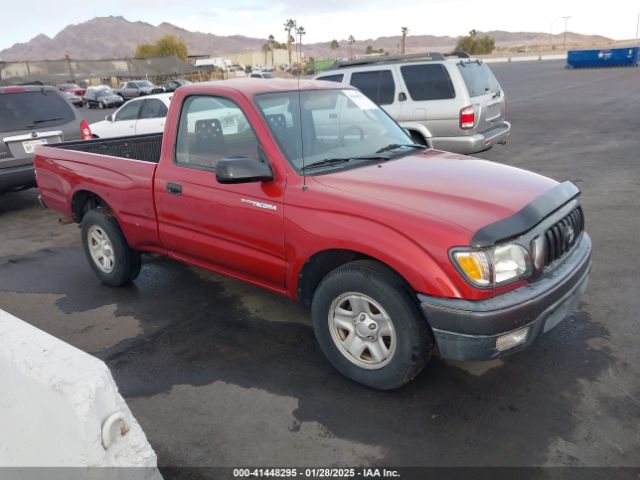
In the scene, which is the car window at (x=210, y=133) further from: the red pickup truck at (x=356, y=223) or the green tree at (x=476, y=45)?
the green tree at (x=476, y=45)

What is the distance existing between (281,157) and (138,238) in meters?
1.81

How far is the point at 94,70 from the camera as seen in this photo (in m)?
49.2

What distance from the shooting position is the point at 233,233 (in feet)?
12.6

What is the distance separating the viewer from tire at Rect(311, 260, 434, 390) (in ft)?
9.84

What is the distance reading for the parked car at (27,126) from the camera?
25.2 ft

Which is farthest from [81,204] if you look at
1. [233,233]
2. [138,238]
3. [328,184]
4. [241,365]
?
[328,184]

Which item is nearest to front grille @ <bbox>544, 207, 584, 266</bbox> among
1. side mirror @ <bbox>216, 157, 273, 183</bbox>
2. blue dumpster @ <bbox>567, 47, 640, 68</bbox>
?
side mirror @ <bbox>216, 157, 273, 183</bbox>

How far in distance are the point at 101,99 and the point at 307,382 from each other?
33645 mm

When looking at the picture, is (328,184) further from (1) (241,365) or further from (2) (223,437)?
(2) (223,437)

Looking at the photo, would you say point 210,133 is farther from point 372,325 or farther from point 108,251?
point 372,325

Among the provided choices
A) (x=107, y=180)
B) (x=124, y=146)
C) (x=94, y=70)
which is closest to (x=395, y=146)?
(x=107, y=180)

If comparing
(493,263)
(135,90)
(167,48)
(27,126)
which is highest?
(167,48)

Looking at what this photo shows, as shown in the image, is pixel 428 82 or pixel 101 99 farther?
pixel 101 99

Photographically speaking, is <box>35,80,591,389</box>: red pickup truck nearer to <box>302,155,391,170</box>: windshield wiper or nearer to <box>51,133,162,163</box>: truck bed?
<box>302,155,391,170</box>: windshield wiper
